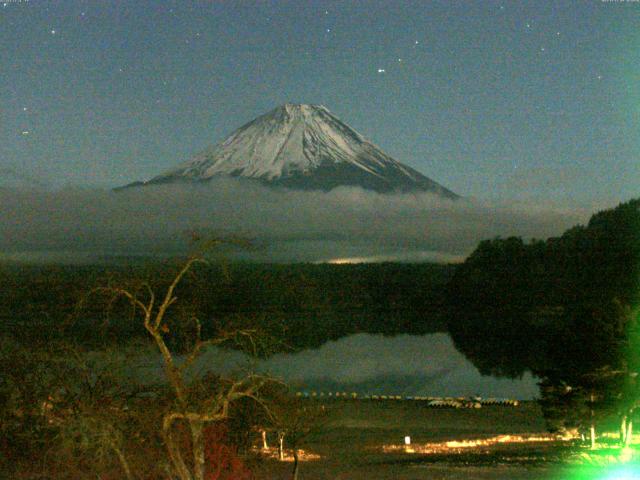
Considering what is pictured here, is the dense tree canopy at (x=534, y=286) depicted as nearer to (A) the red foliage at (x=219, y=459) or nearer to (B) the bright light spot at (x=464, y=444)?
(B) the bright light spot at (x=464, y=444)

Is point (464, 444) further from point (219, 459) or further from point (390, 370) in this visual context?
point (390, 370)

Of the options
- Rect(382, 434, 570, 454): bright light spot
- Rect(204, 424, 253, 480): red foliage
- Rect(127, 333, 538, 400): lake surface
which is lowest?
Rect(127, 333, 538, 400): lake surface

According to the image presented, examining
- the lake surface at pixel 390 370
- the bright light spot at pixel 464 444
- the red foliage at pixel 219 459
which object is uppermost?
the red foliage at pixel 219 459

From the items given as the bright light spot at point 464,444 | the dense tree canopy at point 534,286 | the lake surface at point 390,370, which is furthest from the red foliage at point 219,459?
the dense tree canopy at point 534,286

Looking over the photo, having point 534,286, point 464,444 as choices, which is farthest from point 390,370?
point 534,286

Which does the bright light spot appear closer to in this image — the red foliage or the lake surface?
the red foliage

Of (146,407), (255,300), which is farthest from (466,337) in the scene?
(146,407)

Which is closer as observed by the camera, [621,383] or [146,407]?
[146,407]

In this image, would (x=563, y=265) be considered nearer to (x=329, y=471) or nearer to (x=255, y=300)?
(x=255, y=300)

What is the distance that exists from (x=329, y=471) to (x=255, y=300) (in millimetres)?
58331

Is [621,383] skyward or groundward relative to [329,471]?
skyward

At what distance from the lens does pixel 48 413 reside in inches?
305

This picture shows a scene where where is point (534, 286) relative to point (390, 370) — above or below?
above

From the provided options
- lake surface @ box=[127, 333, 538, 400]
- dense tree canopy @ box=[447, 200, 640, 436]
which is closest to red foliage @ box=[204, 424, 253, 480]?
lake surface @ box=[127, 333, 538, 400]
